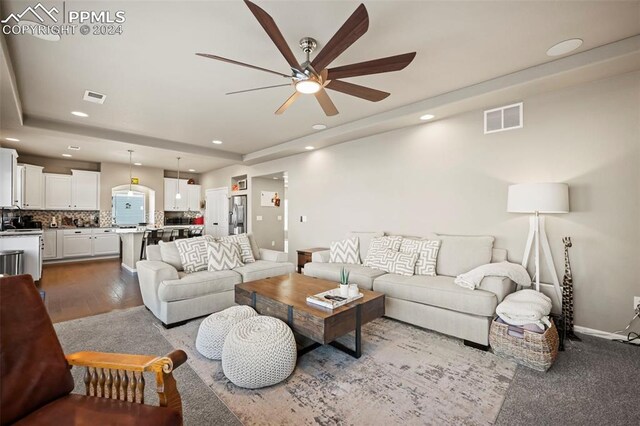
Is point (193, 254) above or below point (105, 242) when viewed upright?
above

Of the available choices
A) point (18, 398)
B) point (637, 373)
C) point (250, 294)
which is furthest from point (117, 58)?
point (637, 373)

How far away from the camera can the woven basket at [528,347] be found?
7.07 ft

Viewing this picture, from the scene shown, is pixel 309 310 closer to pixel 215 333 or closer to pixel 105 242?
pixel 215 333

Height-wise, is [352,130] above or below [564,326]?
above

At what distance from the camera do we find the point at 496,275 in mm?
2742

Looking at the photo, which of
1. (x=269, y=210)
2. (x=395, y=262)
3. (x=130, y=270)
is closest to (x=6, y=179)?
(x=130, y=270)

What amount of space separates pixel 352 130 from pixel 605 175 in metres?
3.04

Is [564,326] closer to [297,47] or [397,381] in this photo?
[397,381]

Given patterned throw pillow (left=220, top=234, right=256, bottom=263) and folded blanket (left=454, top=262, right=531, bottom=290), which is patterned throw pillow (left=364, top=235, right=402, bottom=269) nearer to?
folded blanket (left=454, top=262, right=531, bottom=290)

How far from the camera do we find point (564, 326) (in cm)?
264

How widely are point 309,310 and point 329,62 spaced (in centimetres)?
193

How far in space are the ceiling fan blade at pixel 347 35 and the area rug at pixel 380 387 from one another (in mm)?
2369

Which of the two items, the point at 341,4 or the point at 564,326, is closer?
the point at 341,4

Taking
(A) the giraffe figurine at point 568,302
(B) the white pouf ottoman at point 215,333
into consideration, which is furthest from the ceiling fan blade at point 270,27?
(A) the giraffe figurine at point 568,302
